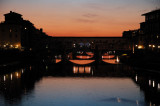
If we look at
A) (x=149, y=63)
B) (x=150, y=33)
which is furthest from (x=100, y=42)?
(x=149, y=63)

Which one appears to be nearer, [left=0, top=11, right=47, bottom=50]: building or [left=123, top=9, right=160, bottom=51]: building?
[left=123, top=9, right=160, bottom=51]: building

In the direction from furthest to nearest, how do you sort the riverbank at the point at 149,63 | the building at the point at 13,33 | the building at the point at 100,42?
the building at the point at 100,42 < the building at the point at 13,33 < the riverbank at the point at 149,63

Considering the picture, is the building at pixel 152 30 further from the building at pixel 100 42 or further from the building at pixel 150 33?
the building at pixel 100 42

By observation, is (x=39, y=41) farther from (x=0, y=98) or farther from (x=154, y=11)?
(x=0, y=98)

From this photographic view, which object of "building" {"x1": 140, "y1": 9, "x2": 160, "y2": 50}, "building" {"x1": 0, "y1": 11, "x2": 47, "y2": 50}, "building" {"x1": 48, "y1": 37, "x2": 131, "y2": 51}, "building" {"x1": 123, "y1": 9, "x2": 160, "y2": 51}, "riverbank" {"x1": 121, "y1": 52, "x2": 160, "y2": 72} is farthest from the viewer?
"building" {"x1": 48, "y1": 37, "x2": 131, "y2": 51}

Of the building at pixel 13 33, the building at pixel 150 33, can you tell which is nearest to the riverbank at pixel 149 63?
the building at pixel 150 33

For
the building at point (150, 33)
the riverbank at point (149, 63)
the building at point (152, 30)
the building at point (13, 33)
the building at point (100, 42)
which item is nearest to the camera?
the riverbank at point (149, 63)

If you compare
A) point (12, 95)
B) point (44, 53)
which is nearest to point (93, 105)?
point (12, 95)

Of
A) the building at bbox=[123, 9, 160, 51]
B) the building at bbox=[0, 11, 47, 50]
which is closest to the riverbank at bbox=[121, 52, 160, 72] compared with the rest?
the building at bbox=[123, 9, 160, 51]

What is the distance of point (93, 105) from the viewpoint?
102 ft

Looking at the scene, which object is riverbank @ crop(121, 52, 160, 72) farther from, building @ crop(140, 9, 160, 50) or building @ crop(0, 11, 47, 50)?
building @ crop(0, 11, 47, 50)

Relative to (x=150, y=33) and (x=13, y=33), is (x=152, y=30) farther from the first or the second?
(x=13, y=33)

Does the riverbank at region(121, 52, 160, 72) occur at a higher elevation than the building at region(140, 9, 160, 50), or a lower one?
lower

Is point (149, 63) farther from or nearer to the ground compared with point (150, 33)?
nearer to the ground
